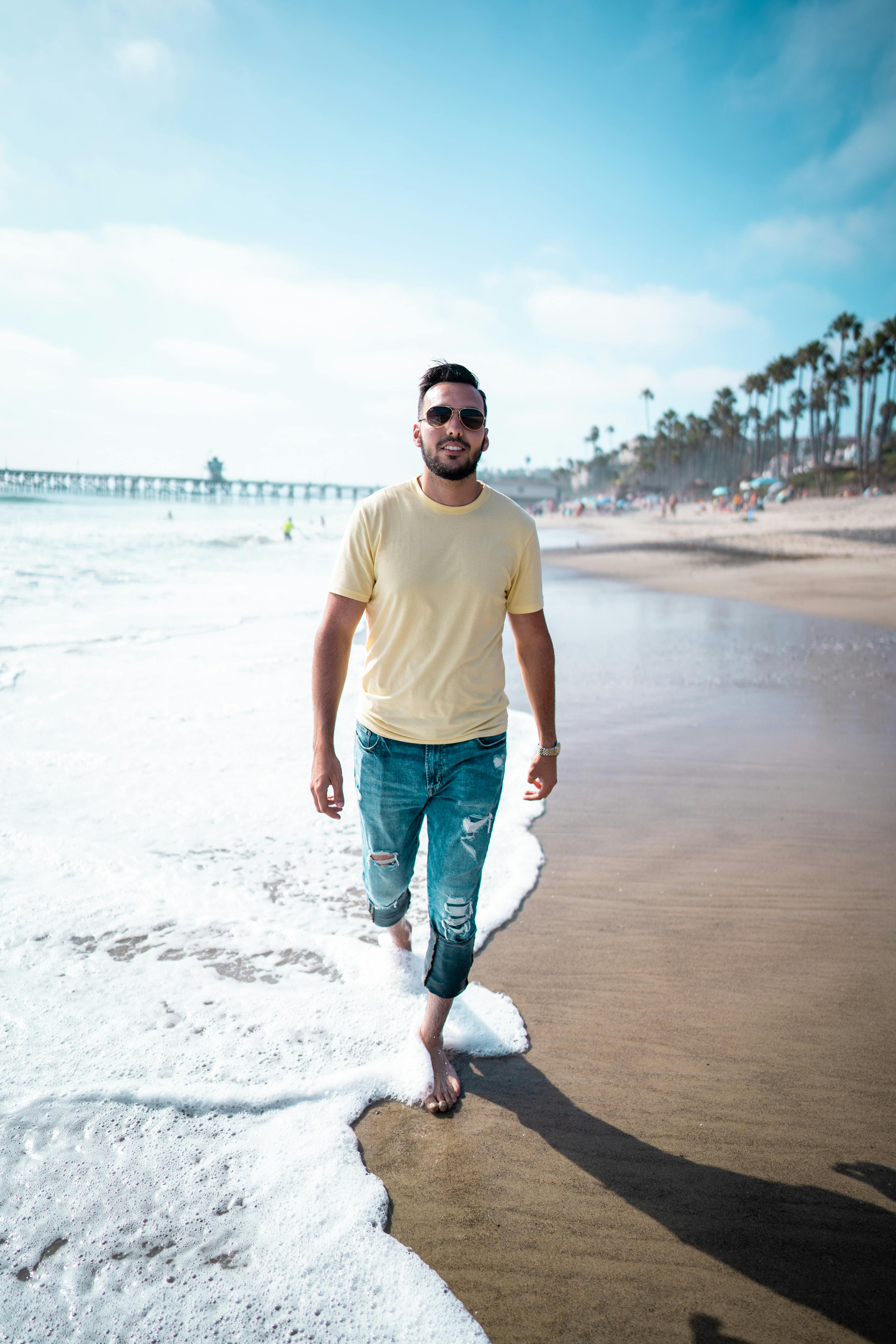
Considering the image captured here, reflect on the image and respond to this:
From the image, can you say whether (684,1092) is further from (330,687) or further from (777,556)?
(777,556)

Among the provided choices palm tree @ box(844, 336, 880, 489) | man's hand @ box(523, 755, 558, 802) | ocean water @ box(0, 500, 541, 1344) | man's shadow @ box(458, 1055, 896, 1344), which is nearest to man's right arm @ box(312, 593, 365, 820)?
man's hand @ box(523, 755, 558, 802)

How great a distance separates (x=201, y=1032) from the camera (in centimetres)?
262

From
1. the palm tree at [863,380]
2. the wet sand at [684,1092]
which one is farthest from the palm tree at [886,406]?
the wet sand at [684,1092]

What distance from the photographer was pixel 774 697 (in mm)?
7043

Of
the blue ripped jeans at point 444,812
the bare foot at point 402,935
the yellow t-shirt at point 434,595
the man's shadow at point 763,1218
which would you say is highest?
the yellow t-shirt at point 434,595

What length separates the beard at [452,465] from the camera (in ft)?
7.07

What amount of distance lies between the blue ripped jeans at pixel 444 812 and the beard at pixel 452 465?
84cm

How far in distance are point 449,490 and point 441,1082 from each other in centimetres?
195

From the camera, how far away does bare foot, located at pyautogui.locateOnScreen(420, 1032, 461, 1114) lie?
7.53 feet

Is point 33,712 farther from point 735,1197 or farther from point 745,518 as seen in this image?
point 745,518

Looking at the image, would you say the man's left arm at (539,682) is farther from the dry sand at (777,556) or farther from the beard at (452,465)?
the dry sand at (777,556)

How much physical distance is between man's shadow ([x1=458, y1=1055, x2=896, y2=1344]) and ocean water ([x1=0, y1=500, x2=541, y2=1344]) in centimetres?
49

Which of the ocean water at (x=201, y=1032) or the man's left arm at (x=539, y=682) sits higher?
the man's left arm at (x=539, y=682)

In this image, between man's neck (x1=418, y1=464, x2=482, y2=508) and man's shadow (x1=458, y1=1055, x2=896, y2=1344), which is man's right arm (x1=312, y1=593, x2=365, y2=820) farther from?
man's shadow (x1=458, y1=1055, x2=896, y2=1344)
